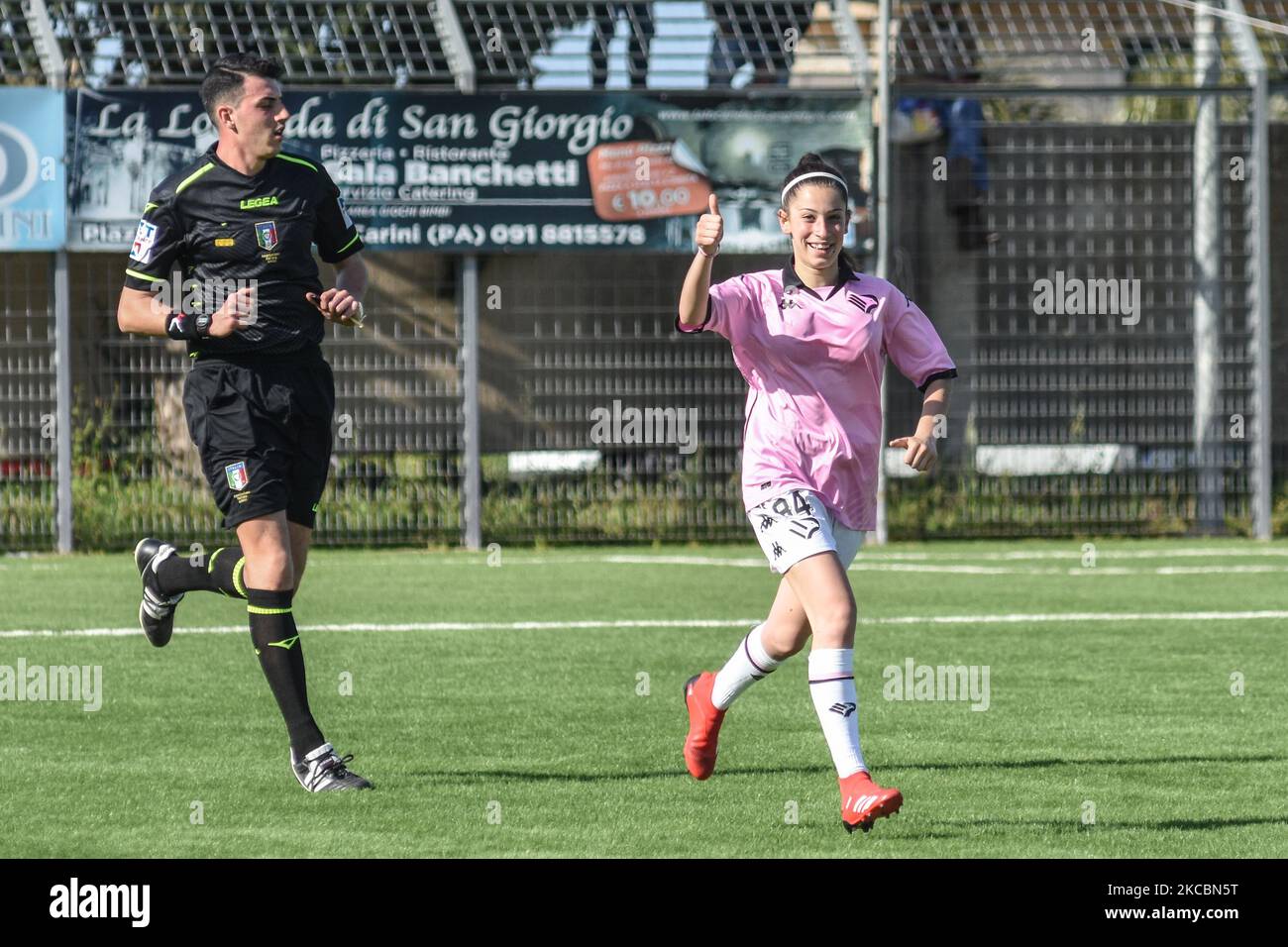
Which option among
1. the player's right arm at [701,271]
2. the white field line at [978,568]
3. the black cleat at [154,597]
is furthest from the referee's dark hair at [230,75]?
the white field line at [978,568]

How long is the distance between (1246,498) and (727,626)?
849cm

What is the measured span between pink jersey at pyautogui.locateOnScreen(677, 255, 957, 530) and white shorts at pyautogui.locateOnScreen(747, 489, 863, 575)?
0.13 feet

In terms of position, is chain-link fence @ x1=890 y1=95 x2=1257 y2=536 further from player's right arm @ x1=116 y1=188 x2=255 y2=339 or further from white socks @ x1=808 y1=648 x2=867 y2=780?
white socks @ x1=808 y1=648 x2=867 y2=780

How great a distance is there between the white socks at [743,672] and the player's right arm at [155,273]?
2.00 m

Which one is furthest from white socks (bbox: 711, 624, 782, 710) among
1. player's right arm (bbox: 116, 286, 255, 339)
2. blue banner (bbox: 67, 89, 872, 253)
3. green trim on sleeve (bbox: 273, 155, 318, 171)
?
blue banner (bbox: 67, 89, 872, 253)

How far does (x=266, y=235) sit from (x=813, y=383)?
2.00m

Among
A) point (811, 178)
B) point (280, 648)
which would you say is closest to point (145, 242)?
point (280, 648)

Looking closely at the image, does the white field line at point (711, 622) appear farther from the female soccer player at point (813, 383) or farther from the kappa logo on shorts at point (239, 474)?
the female soccer player at point (813, 383)

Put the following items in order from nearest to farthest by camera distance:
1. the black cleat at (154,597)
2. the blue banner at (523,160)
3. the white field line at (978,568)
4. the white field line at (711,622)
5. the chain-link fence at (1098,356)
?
1. the black cleat at (154,597)
2. the white field line at (711,622)
3. the white field line at (978,568)
4. the blue banner at (523,160)
5. the chain-link fence at (1098,356)

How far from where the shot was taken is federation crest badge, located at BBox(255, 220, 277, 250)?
23.2 ft

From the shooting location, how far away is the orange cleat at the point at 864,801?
18.7 ft

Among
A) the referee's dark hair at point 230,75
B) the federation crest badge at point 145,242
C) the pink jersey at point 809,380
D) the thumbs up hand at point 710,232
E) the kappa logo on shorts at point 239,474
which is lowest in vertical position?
the kappa logo on shorts at point 239,474

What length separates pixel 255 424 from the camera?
7.02m
